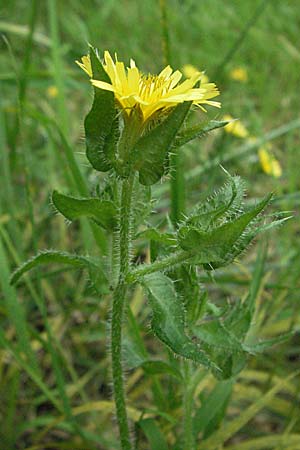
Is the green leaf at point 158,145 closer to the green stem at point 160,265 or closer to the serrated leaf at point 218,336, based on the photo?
the green stem at point 160,265

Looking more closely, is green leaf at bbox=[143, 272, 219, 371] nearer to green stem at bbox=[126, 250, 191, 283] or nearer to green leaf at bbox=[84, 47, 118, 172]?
green stem at bbox=[126, 250, 191, 283]

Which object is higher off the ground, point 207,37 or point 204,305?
point 207,37

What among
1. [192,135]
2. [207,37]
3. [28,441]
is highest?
[207,37]

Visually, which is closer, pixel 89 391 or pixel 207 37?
pixel 89 391

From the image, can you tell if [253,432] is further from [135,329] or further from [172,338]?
[172,338]

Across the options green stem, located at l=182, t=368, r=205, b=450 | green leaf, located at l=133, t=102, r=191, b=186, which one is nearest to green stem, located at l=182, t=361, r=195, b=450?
green stem, located at l=182, t=368, r=205, b=450

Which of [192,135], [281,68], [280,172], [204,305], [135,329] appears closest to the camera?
[192,135]

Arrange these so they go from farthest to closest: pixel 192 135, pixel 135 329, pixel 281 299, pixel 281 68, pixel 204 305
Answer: pixel 281 68 < pixel 281 299 < pixel 135 329 < pixel 204 305 < pixel 192 135

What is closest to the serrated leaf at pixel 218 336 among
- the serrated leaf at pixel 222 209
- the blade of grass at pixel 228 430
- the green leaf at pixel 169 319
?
the green leaf at pixel 169 319

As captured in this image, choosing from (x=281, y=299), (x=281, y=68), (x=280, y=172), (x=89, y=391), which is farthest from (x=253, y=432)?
(x=281, y=68)
